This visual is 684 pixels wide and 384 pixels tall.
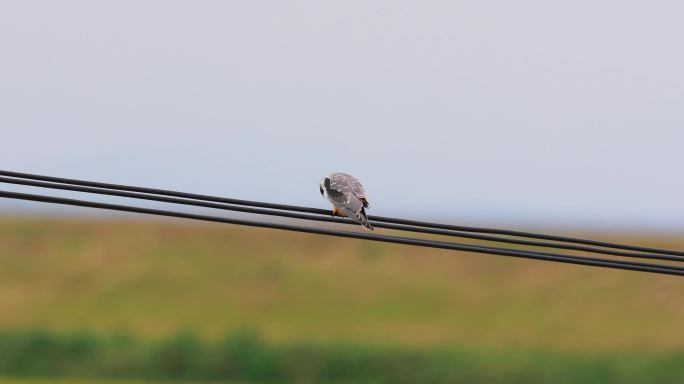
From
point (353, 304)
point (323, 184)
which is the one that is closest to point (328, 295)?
point (353, 304)

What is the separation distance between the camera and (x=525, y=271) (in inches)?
2288

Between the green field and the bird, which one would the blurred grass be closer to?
the green field

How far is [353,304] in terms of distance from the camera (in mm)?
56906

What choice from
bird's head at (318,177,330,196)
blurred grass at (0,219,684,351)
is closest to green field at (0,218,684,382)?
blurred grass at (0,219,684,351)

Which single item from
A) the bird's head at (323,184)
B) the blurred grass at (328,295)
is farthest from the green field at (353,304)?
the bird's head at (323,184)

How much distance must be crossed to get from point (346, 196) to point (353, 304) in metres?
43.5

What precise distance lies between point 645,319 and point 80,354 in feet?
73.3

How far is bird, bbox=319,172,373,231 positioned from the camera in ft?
42.9

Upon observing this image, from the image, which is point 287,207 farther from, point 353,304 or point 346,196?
point 353,304

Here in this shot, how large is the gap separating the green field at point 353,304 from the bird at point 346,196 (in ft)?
119

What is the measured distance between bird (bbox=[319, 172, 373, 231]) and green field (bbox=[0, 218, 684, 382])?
3616 cm

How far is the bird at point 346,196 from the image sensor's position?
1307cm

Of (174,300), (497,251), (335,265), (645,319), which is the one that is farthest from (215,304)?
(497,251)

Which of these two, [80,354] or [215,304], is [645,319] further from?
[80,354]
